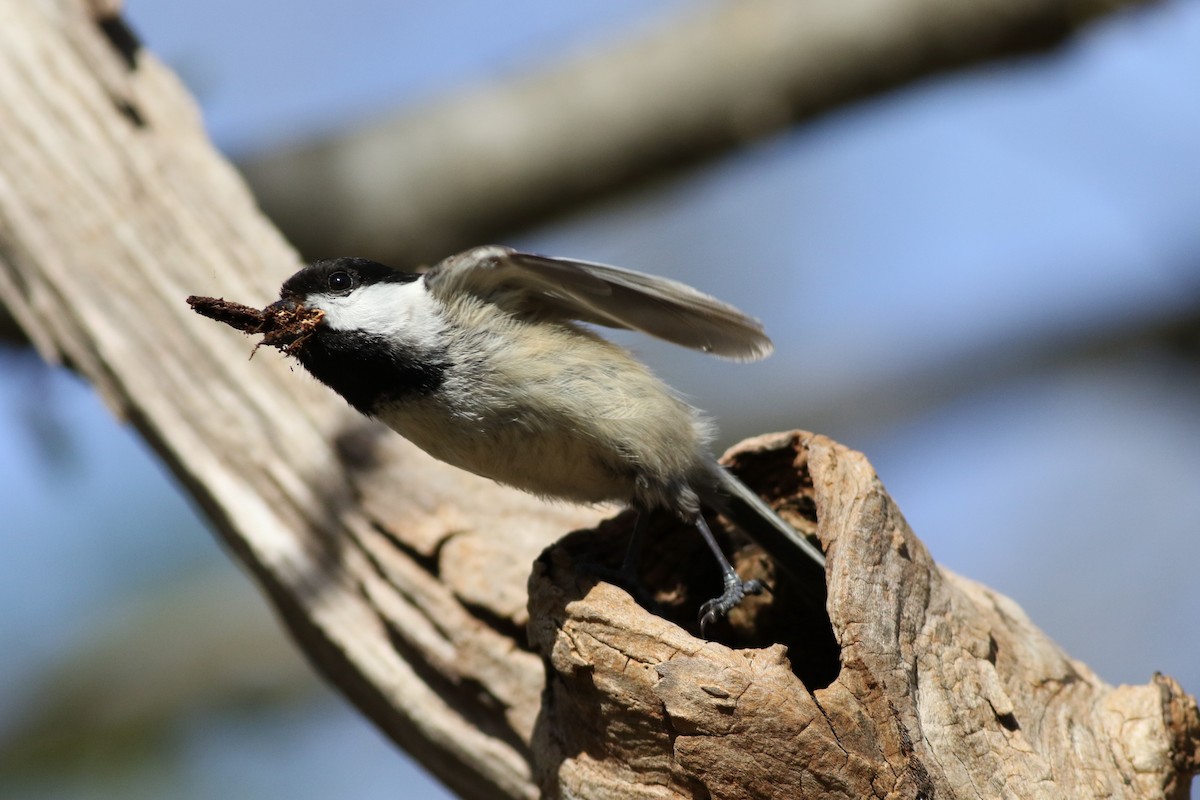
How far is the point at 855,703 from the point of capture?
210 cm

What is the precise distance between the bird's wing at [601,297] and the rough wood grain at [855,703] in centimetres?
45

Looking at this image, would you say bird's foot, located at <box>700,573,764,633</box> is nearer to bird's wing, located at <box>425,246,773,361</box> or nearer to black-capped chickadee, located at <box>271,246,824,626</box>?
black-capped chickadee, located at <box>271,246,824,626</box>

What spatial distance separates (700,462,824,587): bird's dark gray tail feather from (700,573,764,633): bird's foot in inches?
4.6

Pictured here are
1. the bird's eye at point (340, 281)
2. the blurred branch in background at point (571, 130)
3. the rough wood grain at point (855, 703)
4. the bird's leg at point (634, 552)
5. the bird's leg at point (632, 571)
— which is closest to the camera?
the rough wood grain at point (855, 703)

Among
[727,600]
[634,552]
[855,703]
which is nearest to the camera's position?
[855,703]

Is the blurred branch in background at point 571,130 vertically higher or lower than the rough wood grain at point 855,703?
higher

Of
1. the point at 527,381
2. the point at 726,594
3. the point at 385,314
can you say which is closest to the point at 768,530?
the point at 726,594

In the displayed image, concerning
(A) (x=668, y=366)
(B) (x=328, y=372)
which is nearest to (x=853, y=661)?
(B) (x=328, y=372)

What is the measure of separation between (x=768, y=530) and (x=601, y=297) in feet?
2.28

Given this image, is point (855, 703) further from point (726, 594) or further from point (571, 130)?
point (571, 130)

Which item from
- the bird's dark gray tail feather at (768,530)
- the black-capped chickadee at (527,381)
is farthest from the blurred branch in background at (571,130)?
the bird's dark gray tail feather at (768,530)

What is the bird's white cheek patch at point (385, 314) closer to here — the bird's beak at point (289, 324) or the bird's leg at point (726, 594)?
the bird's beak at point (289, 324)

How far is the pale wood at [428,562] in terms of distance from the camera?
2.14 meters

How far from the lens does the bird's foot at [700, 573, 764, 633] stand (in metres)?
2.63
